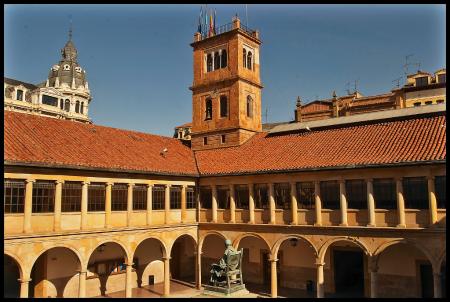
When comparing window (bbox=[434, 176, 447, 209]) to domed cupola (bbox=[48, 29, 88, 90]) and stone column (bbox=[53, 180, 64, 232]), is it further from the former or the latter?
domed cupola (bbox=[48, 29, 88, 90])

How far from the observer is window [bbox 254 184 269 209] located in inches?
1123

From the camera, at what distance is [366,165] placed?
939 inches

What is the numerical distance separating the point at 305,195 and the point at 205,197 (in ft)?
26.4

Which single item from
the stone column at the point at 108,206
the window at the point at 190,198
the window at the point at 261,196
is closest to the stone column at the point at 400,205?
the window at the point at 261,196

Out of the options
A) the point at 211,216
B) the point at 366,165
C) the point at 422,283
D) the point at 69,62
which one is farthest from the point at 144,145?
the point at 69,62

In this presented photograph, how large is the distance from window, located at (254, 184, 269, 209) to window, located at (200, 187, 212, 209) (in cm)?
404

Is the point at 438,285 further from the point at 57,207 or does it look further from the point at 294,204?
the point at 57,207

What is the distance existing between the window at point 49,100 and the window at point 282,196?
63393 millimetres

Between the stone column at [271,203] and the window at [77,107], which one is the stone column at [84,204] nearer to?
the stone column at [271,203]

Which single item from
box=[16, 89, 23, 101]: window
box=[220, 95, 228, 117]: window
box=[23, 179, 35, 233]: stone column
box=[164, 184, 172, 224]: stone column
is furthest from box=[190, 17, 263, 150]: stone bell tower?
box=[16, 89, 23, 101]: window

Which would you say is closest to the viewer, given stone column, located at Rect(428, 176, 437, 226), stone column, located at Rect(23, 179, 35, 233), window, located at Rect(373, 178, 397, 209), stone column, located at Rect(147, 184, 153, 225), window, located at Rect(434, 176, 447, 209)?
stone column, located at Rect(23, 179, 35, 233)

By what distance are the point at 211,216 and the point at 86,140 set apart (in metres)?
9.73

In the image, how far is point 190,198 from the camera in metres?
31.4

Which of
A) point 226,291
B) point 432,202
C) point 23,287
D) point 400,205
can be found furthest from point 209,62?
point 226,291
